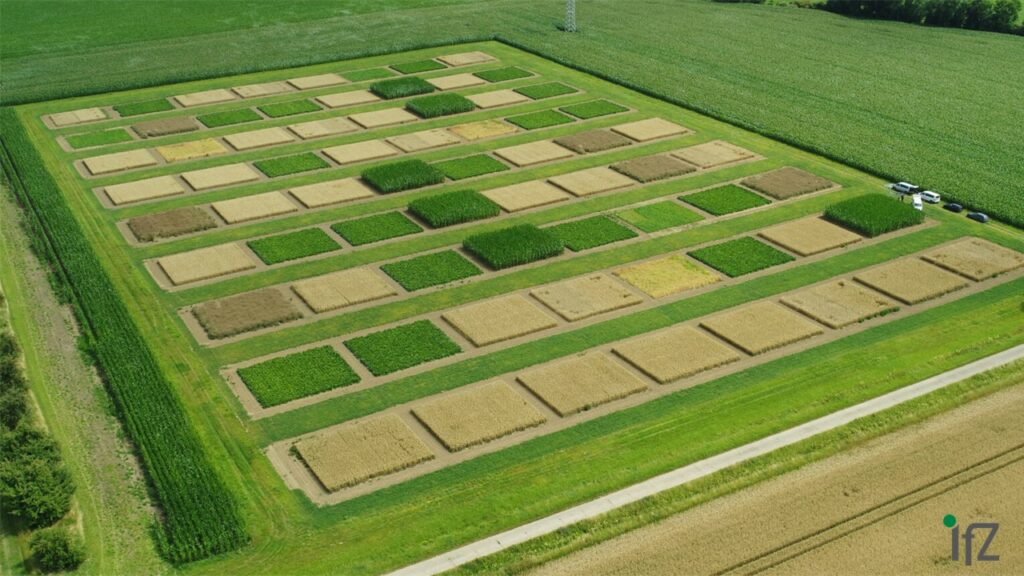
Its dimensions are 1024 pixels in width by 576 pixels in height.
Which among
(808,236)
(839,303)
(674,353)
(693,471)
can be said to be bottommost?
(693,471)

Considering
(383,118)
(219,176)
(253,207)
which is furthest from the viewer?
(383,118)

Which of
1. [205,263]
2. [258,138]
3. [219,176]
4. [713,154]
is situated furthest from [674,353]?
[258,138]

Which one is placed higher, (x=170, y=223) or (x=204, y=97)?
(x=204, y=97)

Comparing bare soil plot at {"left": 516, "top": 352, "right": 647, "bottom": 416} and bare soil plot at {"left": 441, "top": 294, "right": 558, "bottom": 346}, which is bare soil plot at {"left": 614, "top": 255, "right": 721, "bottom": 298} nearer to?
bare soil plot at {"left": 441, "top": 294, "right": 558, "bottom": 346}

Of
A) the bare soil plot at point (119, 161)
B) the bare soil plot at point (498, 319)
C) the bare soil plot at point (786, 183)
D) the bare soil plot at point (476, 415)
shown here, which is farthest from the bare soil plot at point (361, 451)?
the bare soil plot at point (119, 161)

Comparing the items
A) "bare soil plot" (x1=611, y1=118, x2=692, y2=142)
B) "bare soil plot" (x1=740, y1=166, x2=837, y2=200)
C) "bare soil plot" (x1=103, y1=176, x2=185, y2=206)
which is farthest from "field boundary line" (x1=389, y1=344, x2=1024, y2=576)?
"bare soil plot" (x1=103, y1=176, x2=185, y2=206)

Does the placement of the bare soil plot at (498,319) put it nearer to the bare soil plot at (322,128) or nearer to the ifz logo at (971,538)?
the ifz logo at (971,538)

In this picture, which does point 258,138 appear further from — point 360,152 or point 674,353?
point 674,353
